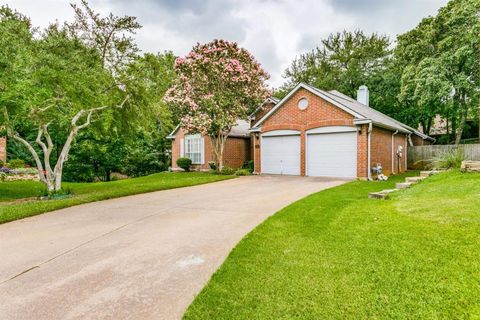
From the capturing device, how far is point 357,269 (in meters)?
3.55

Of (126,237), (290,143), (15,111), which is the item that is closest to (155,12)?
(15,111)

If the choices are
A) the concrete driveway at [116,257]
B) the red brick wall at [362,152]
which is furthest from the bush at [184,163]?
the concrete driveway at [116,257]

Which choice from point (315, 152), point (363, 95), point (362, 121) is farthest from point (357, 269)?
point (363, 95)

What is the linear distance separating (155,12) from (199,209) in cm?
999

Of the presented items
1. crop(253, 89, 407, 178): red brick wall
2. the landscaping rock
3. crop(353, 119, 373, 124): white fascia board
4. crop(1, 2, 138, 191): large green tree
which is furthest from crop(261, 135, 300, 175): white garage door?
crop(1, 2, 138, 191): large green tree

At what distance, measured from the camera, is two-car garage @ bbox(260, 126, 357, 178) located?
48.0ft

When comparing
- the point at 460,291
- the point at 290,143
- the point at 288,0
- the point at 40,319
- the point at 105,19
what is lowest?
the point at 40,319

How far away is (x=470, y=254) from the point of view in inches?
142

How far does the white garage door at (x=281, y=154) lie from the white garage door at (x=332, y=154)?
2.61 feet

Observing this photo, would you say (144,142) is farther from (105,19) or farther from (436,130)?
(436,130)

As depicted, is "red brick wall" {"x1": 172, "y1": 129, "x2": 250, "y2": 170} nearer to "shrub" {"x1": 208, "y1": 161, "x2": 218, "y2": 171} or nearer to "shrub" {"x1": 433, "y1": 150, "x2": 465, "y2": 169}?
"shrub" {"x1": 208, "y1": 161, "x2": 218, "y2": 171}

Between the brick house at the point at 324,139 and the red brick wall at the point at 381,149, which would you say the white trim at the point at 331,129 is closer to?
the brick house at the point at 324,139

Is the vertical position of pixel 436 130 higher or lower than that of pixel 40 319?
higher

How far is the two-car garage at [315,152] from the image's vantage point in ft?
48.0
